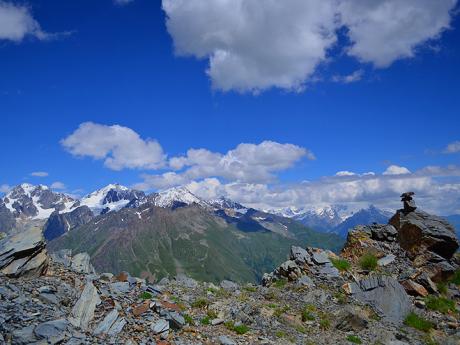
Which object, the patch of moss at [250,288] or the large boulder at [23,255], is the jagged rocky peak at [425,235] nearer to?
the patch of moss at [250,288]

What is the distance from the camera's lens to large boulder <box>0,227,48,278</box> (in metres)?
21.9

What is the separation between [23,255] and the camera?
22891mm

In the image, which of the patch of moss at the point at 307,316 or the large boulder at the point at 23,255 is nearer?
the large boulder at the point at 23,255

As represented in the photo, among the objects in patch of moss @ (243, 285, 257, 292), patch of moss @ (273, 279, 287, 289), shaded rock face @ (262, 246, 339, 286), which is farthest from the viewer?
shaded rock face @ (262, 246, 339, 286)

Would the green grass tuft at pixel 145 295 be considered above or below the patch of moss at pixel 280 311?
above

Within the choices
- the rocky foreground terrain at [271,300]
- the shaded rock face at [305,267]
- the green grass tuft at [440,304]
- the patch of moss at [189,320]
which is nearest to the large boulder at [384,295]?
the rocky foreground terrain at [271,300]

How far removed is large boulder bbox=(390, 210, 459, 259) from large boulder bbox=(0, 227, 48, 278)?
32.0 meters

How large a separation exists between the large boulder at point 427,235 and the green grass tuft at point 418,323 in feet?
35.9

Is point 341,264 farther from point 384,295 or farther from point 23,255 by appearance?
point 23,255

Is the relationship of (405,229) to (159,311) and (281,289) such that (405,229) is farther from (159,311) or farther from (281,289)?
(159,311)

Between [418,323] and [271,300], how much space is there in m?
10.2

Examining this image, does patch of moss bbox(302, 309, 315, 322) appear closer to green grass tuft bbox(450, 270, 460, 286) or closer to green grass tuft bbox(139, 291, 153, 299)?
green grass tuft bbox(139, 291, 153, 299)

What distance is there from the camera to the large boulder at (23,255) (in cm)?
2191

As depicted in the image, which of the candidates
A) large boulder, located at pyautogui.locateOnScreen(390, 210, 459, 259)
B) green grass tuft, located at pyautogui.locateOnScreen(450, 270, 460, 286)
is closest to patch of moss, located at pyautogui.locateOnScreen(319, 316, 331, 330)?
green grass tuft, located at pyautogui.locateOnScreen(450, 270, 460, 286)
